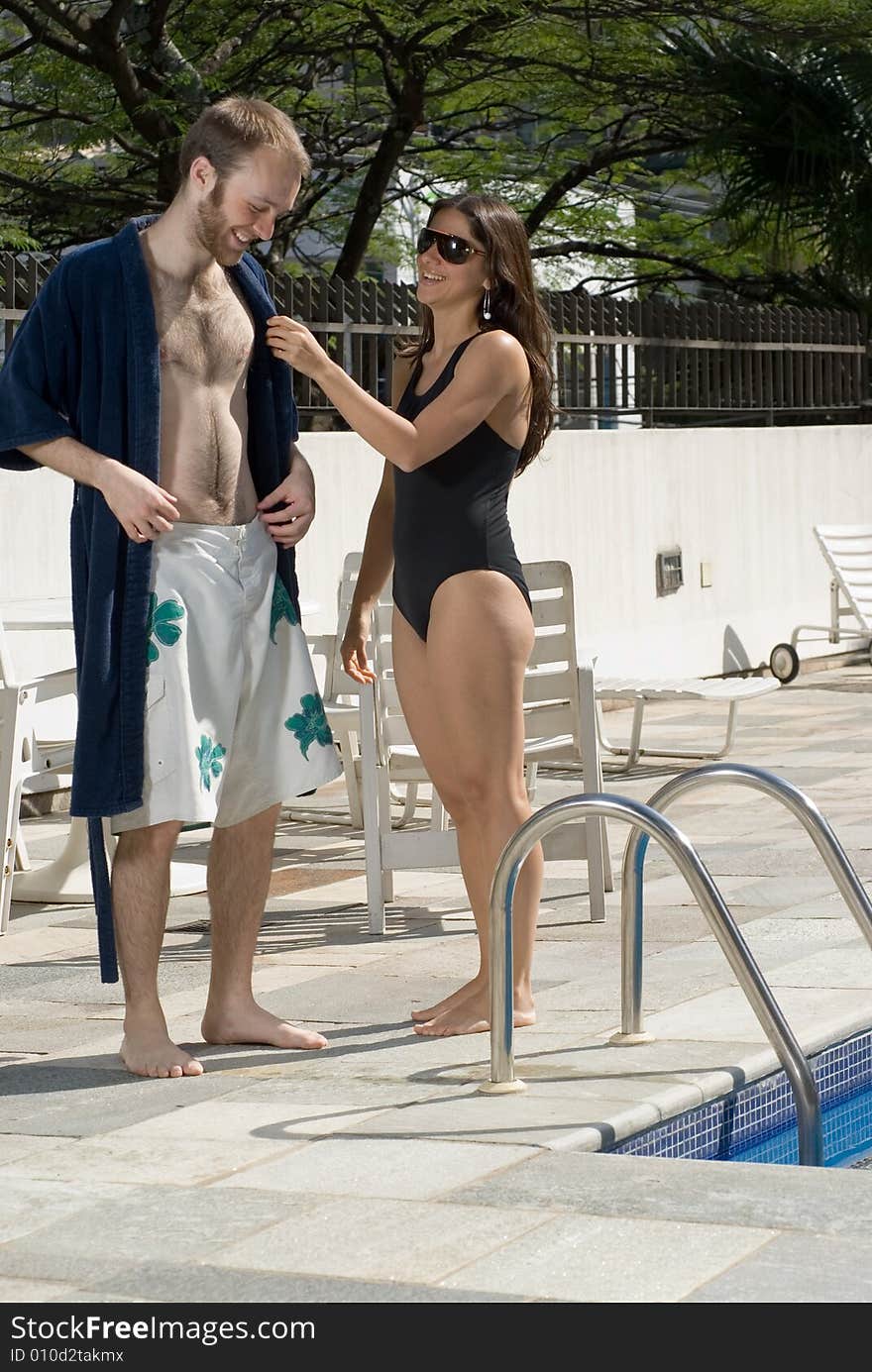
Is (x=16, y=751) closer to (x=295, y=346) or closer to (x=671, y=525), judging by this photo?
(x=295, y=346)

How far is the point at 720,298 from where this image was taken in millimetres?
22094

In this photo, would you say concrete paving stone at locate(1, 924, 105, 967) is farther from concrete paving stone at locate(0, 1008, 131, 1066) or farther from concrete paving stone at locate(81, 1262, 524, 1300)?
concrete paving stone at locate(81, 1262, 524, 1300)

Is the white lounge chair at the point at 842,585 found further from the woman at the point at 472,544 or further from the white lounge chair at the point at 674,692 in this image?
the woman at the point at 472,544

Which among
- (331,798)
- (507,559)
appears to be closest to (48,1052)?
(507,559)

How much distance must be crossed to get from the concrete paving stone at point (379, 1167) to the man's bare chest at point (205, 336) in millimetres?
1675

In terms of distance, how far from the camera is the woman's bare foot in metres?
4.36

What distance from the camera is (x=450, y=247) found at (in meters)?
4.62

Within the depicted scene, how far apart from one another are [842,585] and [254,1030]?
966 cm

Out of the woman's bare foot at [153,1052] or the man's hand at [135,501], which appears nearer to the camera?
the man's hand at [135,501]

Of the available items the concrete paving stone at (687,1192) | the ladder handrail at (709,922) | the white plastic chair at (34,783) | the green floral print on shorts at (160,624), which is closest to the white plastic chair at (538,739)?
the white plastic chair at (34,783)

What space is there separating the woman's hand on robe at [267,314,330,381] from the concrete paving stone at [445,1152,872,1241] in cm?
168

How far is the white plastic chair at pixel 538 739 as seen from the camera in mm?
6055
